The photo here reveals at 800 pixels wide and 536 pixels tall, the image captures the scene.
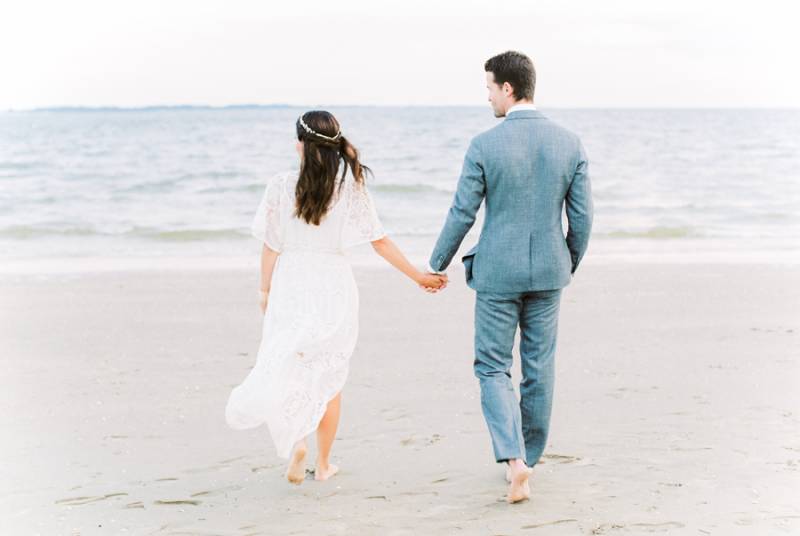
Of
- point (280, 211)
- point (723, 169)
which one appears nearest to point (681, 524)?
point (280, 211)

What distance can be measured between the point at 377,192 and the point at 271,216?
18361 mm

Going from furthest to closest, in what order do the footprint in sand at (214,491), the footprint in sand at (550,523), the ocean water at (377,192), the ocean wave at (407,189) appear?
the ocean wave at (407,189), the ocean water at (377,192), the footprint in sand at (214,491), the footprint in sand at (550,523)

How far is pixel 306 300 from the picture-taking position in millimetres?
4207

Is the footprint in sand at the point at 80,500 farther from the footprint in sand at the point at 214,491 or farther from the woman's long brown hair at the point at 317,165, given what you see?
the woman's long brown hair at the point at 317,165

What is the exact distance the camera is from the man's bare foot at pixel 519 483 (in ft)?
12.9

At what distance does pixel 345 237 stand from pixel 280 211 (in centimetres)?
31

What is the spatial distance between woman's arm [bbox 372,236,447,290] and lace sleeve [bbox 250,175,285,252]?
17.4 inches

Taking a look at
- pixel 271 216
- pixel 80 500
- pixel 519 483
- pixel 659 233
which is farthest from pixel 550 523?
pixel 659 233

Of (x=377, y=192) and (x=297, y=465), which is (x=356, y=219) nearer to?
(x=297, y=465)

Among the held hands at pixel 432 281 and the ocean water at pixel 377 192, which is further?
the ocean water at pixel 377 192

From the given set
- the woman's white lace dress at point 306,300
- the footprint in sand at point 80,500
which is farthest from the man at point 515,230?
the footprint in sand at point 80,500

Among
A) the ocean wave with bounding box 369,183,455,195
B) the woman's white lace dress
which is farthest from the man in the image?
the ocean wave with bounding box 369,183,455,195

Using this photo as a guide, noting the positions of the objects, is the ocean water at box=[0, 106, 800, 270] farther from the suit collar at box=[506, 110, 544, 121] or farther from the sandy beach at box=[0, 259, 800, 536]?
the suit collar at box=[506, 110, 544, 121]

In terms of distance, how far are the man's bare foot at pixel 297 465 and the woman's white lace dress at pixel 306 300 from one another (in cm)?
5
